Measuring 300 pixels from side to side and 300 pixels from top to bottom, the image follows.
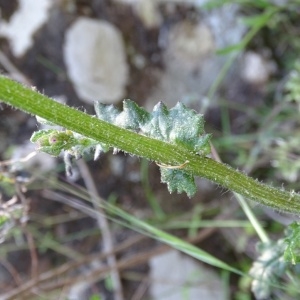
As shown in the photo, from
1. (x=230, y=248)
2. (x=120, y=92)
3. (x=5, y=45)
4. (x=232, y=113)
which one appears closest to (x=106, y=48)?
(x=120, y=92)

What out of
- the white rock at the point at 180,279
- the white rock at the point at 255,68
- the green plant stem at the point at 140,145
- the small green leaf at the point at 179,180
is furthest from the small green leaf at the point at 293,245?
the white rock at the point at 255,68

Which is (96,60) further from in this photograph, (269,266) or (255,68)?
(269,266)

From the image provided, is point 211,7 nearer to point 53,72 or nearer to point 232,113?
point 232,113

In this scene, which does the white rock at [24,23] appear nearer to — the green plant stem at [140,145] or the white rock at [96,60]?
the white rock at [96,60]

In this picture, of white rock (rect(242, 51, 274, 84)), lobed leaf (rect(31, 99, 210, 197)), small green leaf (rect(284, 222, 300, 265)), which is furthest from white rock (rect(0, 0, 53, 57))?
small green leaf (rect(284, 222, 300, 265))

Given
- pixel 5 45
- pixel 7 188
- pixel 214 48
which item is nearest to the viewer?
pixel 7 188
